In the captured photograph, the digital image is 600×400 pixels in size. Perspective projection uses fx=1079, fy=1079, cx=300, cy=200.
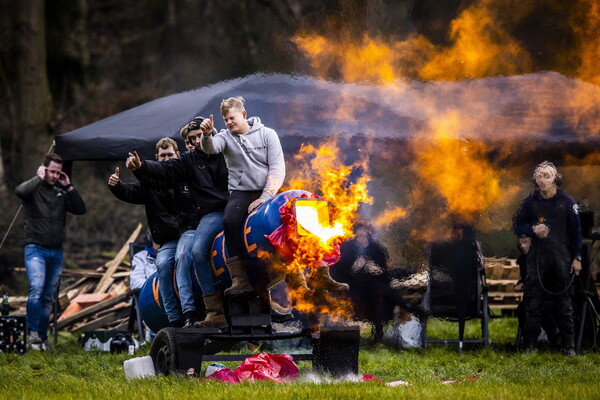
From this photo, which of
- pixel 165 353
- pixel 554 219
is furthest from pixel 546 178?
pixel 165 353

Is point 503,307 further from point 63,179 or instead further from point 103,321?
point 63,179

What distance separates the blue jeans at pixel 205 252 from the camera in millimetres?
8977

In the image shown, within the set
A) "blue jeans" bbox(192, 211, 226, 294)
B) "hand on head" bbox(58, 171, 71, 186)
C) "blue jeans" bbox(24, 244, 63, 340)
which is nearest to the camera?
"blue jeans" bbox(192, 211, 226, 294)

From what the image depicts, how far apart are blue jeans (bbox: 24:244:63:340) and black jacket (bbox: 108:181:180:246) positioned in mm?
4183

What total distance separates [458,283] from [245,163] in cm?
496

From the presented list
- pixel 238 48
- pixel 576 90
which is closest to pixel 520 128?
pixel 576 90

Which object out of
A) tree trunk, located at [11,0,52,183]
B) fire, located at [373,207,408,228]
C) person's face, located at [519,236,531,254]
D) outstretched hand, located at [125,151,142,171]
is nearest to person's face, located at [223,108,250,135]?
outstretched hand, located at [125,151,142,171]

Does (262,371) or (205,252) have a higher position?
(205,252)

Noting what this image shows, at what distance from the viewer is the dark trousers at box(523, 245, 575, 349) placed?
485 inches

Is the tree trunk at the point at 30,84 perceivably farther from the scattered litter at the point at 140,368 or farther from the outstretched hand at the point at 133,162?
the scattered litter at the point at 140,368

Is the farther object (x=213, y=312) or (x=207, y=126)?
(x=213, y=312)

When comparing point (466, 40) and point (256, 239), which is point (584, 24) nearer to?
point (466, 40)

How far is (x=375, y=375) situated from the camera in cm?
998

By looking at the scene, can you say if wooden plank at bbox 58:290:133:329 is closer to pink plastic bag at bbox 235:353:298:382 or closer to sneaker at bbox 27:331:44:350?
sneaker at bbox 27:331:44:350
